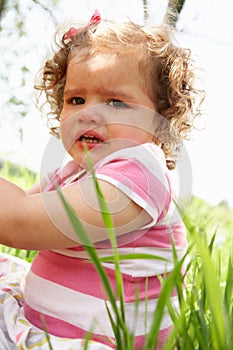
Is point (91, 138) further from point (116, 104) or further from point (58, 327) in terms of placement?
point (58, 327)

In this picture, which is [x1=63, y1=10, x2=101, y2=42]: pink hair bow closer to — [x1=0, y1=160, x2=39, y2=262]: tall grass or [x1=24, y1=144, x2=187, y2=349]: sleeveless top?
[x1=24, y1=144, x2=187, y2=349]: sleeveless top

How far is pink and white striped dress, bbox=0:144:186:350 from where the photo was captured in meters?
0.93

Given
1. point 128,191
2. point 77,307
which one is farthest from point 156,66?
point 77,307

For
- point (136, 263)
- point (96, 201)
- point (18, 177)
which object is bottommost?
point (18, 177)

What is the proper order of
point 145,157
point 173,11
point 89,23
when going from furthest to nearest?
point 173,11 → point 89,23 → point 145,157

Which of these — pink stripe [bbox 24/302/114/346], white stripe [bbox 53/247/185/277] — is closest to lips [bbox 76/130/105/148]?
white stripe [bbox 53/247/185/277]

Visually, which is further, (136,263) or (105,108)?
(105,108)

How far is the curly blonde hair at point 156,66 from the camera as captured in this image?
1213 mm

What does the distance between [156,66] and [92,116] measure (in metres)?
0.24

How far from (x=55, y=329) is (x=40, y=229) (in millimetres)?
179

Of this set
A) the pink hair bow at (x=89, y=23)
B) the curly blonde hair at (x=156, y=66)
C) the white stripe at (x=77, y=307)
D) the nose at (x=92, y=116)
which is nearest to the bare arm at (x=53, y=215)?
the white stripe at (x=77, y=307)

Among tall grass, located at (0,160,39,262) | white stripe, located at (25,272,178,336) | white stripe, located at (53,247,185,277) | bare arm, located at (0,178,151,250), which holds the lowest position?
tall grass, located at (0,160,39,262)

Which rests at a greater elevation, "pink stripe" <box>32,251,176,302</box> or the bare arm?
the bare arm

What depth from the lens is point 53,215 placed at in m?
0.88
